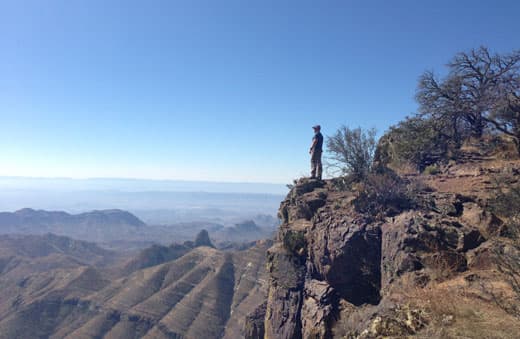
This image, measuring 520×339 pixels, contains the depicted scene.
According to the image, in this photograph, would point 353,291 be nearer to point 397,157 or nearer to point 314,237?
point 314,237

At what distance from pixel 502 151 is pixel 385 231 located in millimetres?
7257

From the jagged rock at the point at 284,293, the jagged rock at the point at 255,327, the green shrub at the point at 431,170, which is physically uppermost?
the green shrub at the point at 431,170

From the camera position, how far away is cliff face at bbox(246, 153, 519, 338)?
18.5 ft

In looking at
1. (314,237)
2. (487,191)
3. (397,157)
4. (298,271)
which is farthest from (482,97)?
(298,271)

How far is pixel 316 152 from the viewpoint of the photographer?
14.1 metres

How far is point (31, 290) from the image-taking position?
84.9 m

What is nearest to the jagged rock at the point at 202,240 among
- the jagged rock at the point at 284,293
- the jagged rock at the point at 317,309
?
the jagged rock at the point at 284,293

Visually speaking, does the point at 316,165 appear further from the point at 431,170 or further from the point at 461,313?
the point at 461,313

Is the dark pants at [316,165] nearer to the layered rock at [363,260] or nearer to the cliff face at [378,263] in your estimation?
the cliff face at [378,263]

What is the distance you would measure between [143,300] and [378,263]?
78.2 metres

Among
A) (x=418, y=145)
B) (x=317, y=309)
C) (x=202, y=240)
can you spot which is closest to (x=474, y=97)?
(x=418, y=145)

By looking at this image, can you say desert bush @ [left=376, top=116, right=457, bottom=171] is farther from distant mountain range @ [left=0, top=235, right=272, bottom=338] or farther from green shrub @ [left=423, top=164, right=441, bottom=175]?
distant mountain range @ [left=0, top=235, right=272, bottom=338]

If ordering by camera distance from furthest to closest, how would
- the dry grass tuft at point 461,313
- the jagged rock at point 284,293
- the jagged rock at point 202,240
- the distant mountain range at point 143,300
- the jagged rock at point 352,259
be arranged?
A: the jagged rock at point 202,240 → the distant mountain range at point 143,300 → the jagged rock at point 284,293 → the jagged rock at point 352,259 → the dry grass tuft at point 461,313

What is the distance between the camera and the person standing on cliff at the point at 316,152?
14.0 metres
